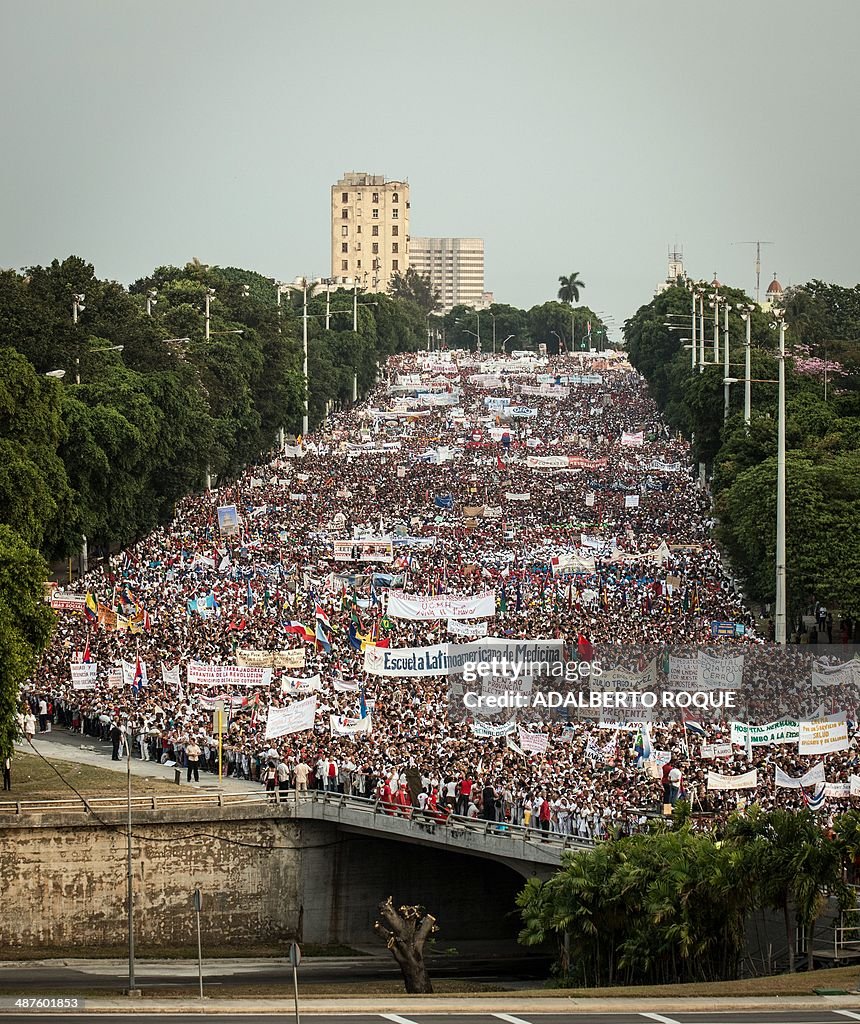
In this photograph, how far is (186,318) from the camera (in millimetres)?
111062

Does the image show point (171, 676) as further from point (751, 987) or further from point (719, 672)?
point (751, 987)

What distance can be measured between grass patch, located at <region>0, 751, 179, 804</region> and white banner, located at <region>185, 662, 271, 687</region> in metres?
2.59

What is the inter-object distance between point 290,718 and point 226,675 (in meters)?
3.65

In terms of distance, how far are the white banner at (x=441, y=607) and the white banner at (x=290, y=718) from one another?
10353 mm

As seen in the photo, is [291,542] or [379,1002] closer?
[379,1002]

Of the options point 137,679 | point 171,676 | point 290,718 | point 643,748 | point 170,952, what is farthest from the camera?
point 137,679

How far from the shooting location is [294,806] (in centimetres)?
4634

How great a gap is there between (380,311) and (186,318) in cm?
8575

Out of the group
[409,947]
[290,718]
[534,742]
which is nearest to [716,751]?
[534,742]

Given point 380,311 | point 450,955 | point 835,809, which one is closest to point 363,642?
point 450,955

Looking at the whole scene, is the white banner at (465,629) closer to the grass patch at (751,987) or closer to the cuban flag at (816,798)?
the cuban flag at (816,798)

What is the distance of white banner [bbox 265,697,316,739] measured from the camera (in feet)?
151

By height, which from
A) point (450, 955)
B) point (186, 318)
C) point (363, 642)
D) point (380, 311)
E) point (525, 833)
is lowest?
point (450, 955)

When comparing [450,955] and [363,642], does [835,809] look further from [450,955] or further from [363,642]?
[363,642]
